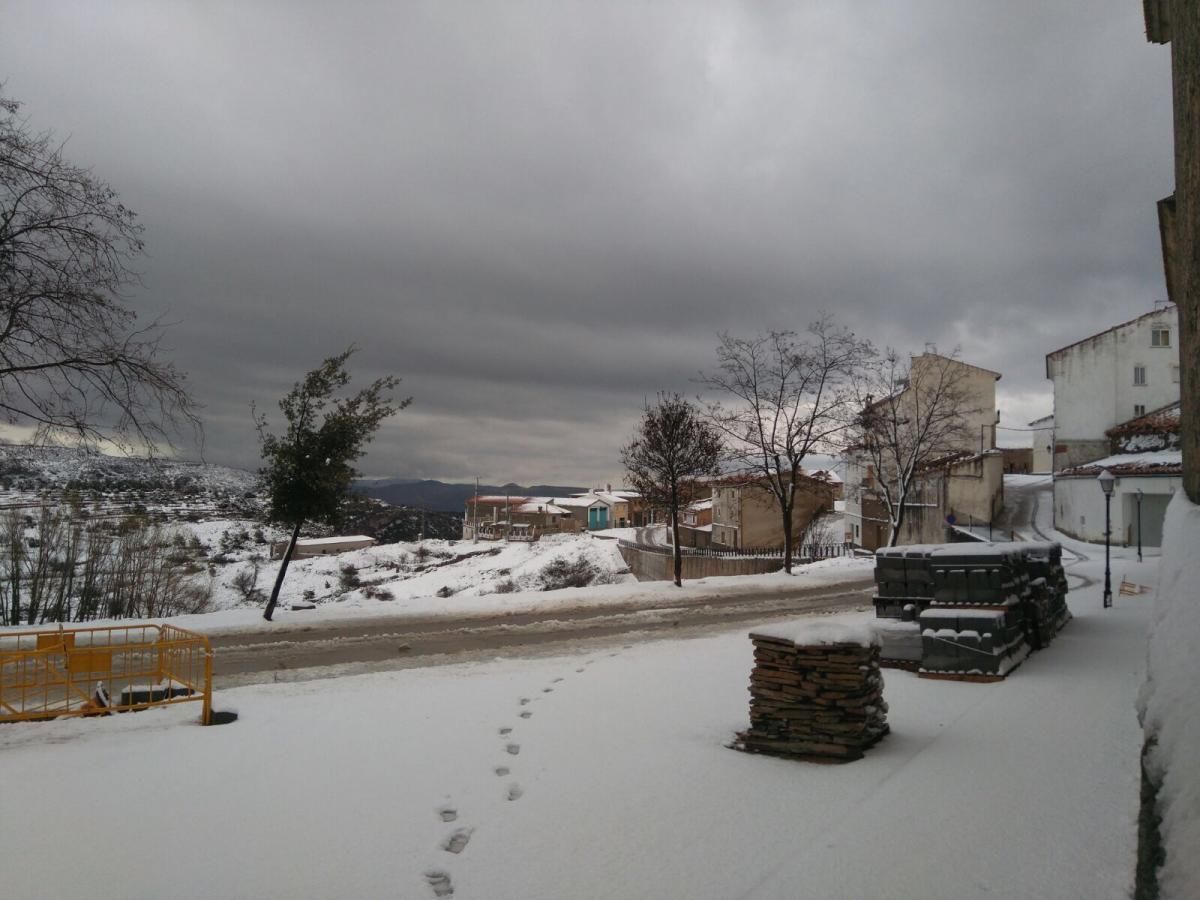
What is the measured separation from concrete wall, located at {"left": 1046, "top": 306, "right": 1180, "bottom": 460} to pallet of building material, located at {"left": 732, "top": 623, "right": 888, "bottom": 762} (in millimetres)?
40093

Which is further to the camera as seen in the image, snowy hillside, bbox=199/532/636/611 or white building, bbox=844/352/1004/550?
white building, bbox=844/352/1004/550

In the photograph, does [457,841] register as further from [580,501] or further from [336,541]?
[580,501]

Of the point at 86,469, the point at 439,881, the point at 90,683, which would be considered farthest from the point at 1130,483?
the point at 86,469

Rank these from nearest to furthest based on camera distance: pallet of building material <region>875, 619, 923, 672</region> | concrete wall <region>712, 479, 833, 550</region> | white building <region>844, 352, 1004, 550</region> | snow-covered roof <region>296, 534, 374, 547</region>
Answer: pallet of building material <region>875, 619, 923, 672</region> < white building <region>844, 352, 1004, 550</region> < concrete wall <region>712, 479, 833, 550</region> < snow-covered roof <region>296, 534, 374, 547</region>

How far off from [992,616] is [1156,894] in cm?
764

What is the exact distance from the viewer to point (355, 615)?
58.9 feet

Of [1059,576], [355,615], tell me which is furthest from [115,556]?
[1059,576]

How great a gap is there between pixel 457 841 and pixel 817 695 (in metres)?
3.51

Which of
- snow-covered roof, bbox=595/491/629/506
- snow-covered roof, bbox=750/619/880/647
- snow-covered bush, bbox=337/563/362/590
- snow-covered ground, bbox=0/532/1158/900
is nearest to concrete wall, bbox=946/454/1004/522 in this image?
snow-covered bush, bbox=337/563/362/590

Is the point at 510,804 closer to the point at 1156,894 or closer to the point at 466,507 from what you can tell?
the point at 1156,894

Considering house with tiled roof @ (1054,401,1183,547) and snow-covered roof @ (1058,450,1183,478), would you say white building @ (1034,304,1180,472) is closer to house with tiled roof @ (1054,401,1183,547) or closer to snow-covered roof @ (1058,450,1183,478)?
house with tiled roof @ (1054,401,1183,547)

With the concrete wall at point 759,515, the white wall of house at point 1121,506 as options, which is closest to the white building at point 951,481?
the concrete wall at point 759,515

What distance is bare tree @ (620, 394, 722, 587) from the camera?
25281 mm

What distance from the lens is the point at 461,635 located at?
15836 mm
